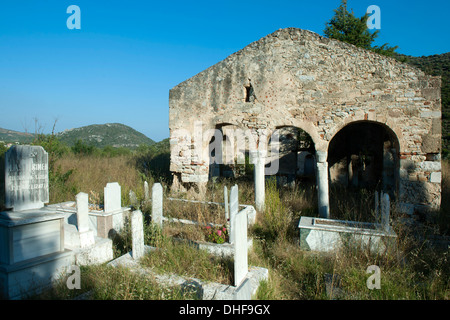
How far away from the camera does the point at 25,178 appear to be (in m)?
4.00

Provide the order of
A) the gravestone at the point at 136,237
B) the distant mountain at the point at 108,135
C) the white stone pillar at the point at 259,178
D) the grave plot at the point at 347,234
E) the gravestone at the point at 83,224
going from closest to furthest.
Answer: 1. the gravestone at the point at 136,237
2. the gravestone at the point at 83,224
3. the grave plot at the point at 347,234
4. the white stone pillar at the point at 259,178
5. the distant mountain at the point at 108,135

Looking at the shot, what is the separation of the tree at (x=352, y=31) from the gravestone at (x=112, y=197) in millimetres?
13360

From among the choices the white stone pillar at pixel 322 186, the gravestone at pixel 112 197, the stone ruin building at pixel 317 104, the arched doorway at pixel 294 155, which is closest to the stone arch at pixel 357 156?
the arched doorway at pixel 294 155

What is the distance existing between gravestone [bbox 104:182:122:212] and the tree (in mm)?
13360

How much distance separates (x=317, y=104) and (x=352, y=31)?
9299 millimetres

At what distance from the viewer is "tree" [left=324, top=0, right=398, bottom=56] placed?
13.7 m

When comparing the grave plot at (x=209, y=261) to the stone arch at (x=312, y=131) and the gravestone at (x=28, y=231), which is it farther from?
the stone arch at (x=312, y=131)

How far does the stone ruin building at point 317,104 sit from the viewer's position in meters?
6.64

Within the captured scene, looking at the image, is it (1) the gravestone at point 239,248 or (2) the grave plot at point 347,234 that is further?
(2) the grave plot at point 347,234

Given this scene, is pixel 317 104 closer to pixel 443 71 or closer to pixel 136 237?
pixel 136 237

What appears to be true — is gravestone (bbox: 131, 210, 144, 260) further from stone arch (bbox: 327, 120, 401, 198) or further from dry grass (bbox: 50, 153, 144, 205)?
stone arch (bbox: 327, 120, 401, 198)

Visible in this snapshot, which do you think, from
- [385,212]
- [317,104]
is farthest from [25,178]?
→ [317,104]

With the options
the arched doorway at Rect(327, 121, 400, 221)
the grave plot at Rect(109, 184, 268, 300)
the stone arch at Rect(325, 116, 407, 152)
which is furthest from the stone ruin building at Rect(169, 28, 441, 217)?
the grave plot at Rect(109, 184, 268, 300)
